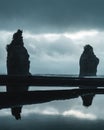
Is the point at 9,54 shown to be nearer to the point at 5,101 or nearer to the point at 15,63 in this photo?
the point at 15,63

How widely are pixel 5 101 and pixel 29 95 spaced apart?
50cm

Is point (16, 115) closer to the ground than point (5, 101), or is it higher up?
closer to the ground

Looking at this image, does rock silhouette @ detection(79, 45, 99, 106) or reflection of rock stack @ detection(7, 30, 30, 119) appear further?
rock silhouette @ detection(79, 45, 99, 106)

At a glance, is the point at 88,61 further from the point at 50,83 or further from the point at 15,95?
the point at 15,95

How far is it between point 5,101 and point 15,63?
5599 cm

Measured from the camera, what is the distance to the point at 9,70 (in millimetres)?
59688

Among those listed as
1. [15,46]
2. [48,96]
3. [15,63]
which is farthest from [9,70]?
[48,96]

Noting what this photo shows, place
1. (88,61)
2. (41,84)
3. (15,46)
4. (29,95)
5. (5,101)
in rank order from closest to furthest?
(5,101), (29,95), (41,84), (15,46), (88,61)

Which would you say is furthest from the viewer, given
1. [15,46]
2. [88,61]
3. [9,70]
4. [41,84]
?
[88,61]

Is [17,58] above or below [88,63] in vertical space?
above

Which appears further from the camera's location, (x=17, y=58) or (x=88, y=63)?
(x=88, y=63)

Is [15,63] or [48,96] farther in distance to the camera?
[15,63]

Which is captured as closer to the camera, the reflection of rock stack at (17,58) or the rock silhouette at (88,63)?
the reflection of rock stack at (17,58)

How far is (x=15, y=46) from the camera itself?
65000mm
